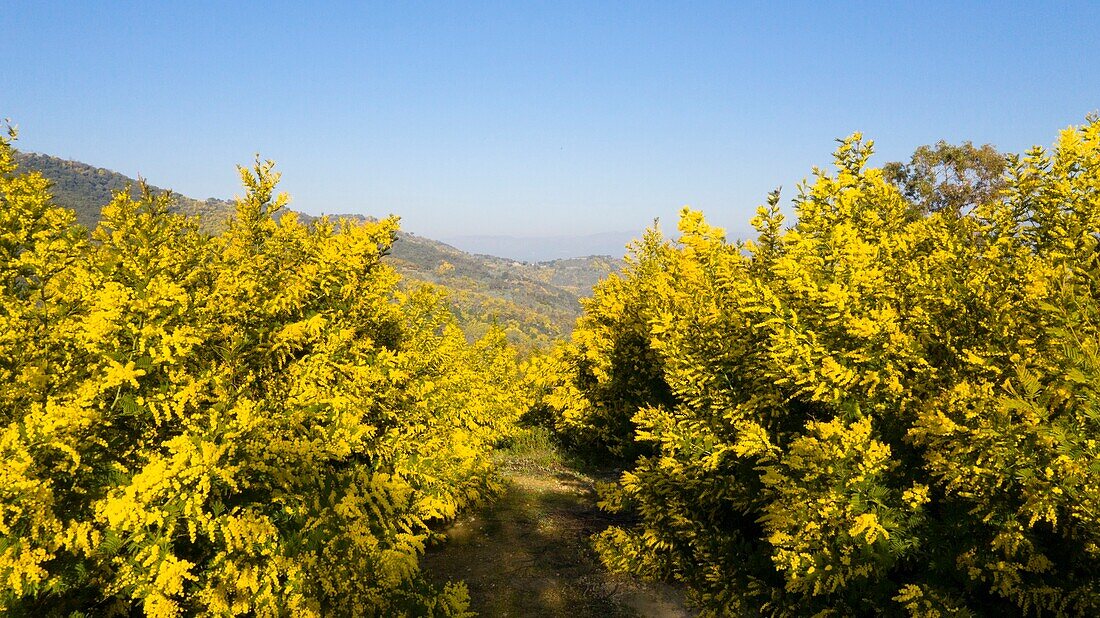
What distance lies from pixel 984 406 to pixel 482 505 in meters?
9.74

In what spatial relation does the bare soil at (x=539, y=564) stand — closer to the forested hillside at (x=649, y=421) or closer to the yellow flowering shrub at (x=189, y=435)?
the forested hillside at (x=649, y=421)

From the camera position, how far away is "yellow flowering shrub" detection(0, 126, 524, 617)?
3947 mm

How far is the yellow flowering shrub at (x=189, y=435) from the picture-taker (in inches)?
155

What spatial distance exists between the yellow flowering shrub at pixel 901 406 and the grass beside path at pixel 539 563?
126cm

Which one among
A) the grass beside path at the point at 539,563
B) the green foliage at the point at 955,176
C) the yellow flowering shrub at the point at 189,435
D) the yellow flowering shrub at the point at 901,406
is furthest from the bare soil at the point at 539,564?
the green foliage at the point at 955,176

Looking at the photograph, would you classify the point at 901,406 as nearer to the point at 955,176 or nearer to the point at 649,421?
the point at 649,421

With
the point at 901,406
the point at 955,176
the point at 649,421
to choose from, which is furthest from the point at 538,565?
the point at 955,176

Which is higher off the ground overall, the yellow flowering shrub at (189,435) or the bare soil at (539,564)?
the yellow flowering shrub at (189,435)

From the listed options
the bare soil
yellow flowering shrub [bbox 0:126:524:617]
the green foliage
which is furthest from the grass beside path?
the green foliage

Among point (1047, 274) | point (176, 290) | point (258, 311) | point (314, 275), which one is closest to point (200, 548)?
point (176, 290)

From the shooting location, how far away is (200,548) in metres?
4.93

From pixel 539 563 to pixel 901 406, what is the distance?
21.8 feet

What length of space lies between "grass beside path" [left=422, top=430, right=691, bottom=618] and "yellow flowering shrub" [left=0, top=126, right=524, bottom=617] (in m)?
1.92

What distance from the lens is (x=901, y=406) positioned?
5.38 m
